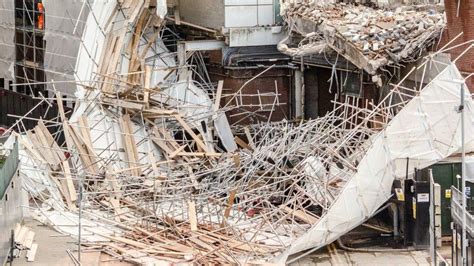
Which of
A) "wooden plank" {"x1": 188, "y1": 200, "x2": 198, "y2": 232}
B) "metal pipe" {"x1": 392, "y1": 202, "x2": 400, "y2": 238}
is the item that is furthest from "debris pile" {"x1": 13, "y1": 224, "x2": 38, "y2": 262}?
"metal pipe" {"x1": 392, "y1": 202, "x2": 400, "y2": 238}

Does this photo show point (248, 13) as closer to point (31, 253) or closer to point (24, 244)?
point (24, 244)

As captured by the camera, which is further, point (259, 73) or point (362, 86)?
point (259, 73)

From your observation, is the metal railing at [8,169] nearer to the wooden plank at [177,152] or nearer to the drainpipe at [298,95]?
the wooden plank at [177,152]

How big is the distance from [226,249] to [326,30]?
331 inches

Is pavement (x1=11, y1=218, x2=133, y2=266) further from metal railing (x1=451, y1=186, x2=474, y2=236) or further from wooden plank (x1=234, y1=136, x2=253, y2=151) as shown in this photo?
wooden plank (x1=234, y1=136, x2=253, y2=151)

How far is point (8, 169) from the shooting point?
2042 cm

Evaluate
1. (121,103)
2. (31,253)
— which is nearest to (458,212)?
(31,253)

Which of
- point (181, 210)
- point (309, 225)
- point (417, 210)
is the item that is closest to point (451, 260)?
point (417, 210)

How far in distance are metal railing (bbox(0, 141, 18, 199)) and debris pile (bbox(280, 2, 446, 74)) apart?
727 centimetres

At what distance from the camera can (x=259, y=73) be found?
30641 millimetres

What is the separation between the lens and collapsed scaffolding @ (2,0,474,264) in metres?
20.4

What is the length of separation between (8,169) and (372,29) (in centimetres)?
885

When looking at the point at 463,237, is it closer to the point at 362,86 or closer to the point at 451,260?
the point at 451,260

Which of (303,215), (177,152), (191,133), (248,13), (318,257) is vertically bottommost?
(318,257)
